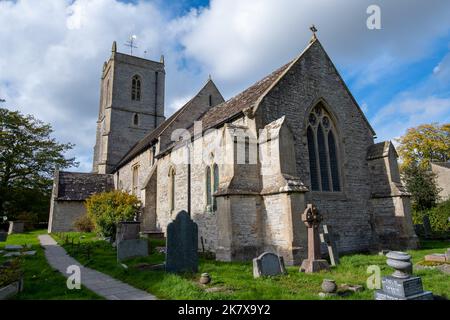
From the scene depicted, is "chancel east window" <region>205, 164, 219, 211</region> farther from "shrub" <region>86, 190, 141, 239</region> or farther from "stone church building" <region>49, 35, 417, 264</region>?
"shrub" <region>86, 190, 141, 239</region>

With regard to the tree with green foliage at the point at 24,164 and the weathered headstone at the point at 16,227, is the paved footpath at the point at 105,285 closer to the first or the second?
the weathered headstone at the point at 16,227

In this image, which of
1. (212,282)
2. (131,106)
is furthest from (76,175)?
(212,282)

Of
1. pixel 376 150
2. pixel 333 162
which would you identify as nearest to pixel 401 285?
pixel 333 162

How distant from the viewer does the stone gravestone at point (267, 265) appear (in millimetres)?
7883

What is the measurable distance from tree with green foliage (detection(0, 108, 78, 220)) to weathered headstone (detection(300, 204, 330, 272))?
31.3 meters

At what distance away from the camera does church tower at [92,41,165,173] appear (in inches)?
1265

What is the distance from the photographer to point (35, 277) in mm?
8016

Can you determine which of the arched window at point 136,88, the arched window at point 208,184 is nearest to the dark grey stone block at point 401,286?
the arched window at point 208,184

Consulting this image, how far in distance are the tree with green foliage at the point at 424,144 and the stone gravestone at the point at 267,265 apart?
1427 inches

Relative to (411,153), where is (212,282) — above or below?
below

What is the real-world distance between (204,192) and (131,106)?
76.8ft

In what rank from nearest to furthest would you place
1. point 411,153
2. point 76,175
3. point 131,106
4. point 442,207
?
point 442,207 < point 76,175 < point 131,106 < point 411,153

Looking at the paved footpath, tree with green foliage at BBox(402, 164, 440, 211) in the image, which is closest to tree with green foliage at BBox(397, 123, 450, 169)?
tree with green foliage at BBox(402, 164, 440, 211)
